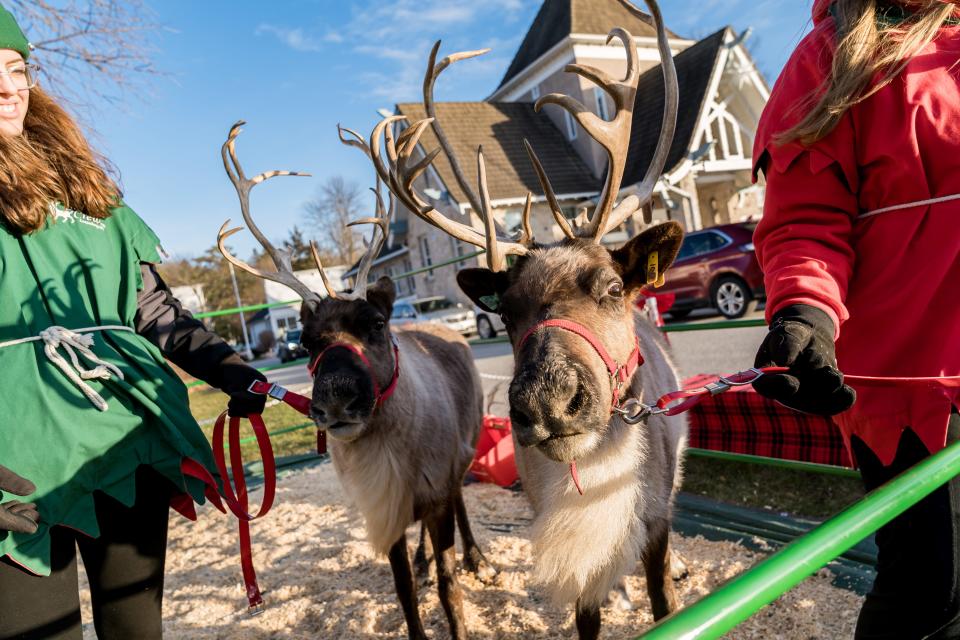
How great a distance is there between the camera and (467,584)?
385cm

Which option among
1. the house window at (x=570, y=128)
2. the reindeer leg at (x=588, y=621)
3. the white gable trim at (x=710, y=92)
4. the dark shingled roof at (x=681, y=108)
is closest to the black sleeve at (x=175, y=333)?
the reindeer leg at (x=588, y=621)

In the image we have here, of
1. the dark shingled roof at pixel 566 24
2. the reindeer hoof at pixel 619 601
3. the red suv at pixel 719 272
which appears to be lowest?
the reindeer hoof at pixel 619 601

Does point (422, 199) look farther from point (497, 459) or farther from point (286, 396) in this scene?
point (497, 459)

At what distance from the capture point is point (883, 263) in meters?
1.56

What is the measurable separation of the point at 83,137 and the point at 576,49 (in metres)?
22.2

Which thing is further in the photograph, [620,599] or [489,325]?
[489,325]

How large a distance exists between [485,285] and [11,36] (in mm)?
1779

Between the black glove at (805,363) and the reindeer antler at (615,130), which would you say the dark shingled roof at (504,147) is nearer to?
the reindeer antler at (615,130)

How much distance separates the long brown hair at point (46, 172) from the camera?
70.6 inches

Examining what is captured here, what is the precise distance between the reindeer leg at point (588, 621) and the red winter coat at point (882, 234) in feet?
4.46

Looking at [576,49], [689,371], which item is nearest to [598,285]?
[689,371]

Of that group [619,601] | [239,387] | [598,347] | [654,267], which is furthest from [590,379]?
[619,601]

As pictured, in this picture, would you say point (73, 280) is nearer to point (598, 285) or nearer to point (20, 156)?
point (20, 156)

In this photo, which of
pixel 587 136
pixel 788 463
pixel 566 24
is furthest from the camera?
pixel 566 24
